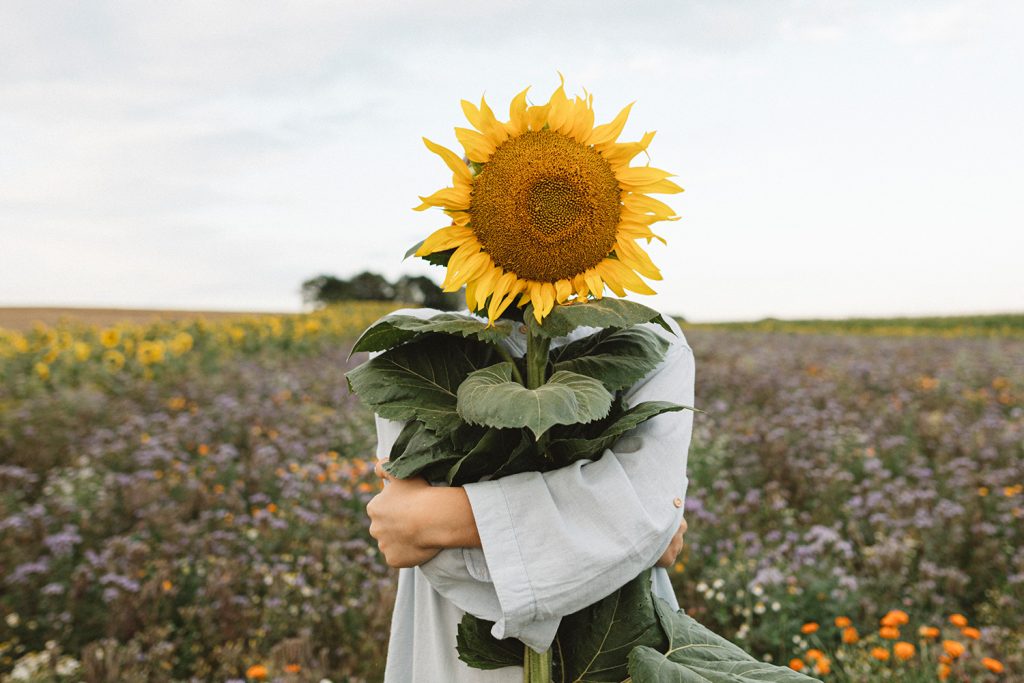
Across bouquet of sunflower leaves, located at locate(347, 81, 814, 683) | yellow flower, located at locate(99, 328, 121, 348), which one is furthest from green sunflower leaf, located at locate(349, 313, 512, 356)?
yellow flower, located at locate(99, 328, 121, 348)

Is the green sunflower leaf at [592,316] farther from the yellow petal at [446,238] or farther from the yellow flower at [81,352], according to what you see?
the yellow flower at [81,352]

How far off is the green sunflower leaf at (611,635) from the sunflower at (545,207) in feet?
1.77

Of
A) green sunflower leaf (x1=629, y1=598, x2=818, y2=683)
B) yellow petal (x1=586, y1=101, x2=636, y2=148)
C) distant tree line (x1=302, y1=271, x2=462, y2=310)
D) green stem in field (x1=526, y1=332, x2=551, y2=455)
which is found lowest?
green sunflower leaf (x1=629, y1=598, x2=818, y2=683)

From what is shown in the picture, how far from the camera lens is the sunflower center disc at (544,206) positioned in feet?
4.03

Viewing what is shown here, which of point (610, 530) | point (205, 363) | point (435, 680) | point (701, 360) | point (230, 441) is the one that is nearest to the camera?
point (610, 530)

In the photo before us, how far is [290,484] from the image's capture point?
452cm

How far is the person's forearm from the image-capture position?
1.28 meters

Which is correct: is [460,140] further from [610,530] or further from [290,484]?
[290,484]

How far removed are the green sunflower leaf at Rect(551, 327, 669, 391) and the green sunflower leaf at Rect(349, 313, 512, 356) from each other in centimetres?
15

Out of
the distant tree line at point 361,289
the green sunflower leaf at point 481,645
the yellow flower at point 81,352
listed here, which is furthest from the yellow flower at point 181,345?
the distant tree line at point 361,289

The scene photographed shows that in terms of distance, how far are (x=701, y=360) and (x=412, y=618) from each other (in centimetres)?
838

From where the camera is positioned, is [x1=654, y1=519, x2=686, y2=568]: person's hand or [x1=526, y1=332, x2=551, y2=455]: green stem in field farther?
[x1=654, y1=519, x2=686, y2=568]: person's hand

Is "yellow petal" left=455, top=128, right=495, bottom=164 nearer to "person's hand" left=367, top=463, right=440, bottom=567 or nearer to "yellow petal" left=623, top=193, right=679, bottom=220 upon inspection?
"yellow petal" left=623, top=193, right=679, bottom=220

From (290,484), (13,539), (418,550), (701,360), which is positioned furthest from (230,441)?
(701,360)
